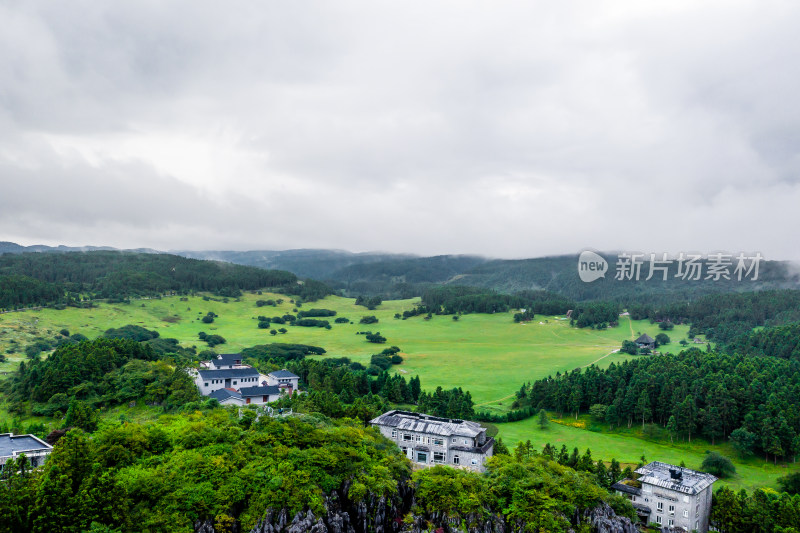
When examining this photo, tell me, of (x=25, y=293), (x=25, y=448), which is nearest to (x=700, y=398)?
(x=25, y=448)

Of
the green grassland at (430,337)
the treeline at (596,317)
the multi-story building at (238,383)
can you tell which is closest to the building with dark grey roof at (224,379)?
the multi-story building at (238,383)

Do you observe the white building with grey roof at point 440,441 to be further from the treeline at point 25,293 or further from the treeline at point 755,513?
the treeline at point 25,293

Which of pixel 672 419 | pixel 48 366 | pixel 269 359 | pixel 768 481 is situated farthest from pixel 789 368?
pixel 48 366

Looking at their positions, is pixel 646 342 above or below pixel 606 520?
above

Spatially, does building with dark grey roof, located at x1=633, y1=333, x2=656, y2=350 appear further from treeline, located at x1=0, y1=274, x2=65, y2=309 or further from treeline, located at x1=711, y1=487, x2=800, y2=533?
treeline, located at x1=0, y1=274, x2=65, y2=309

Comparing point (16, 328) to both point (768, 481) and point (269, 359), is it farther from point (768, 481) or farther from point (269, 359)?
point (768, 481)

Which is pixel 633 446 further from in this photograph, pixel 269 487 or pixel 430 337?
pixel 430 337
